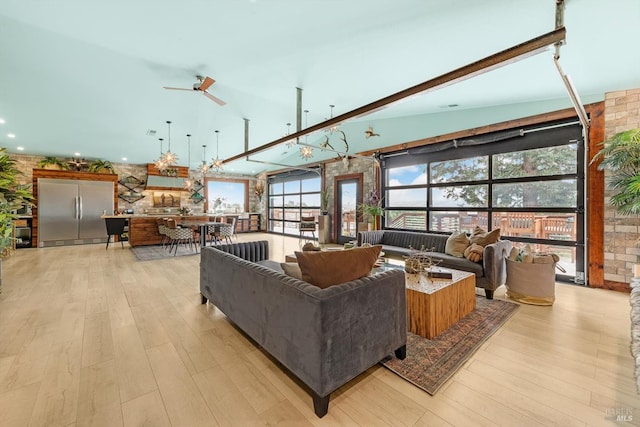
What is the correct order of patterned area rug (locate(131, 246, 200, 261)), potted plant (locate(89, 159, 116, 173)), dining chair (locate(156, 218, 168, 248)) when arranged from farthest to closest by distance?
1. potted plant (locate(89, 159, 116, 173))
2. dining chair (locate(156, 218, 168, 248))
3. patterned area rug (locate(131, 246, 200, 261))

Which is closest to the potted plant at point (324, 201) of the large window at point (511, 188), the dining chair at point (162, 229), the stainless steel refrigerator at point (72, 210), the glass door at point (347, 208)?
the glass door at point (347, 208)

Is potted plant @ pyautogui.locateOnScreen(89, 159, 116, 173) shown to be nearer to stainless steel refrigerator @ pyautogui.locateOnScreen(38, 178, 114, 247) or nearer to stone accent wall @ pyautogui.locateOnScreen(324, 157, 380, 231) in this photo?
stainless steel refrigerator @ pyautogui.locateOnScreen(38, 178, 114, 247)

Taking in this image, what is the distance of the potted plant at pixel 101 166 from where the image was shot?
793 cm

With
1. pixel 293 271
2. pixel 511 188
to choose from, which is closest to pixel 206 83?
pixel 293 271

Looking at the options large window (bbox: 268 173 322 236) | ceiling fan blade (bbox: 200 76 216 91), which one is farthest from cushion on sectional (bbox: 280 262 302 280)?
large window (bbox: 268 173 322 236)

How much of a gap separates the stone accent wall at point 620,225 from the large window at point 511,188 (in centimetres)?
29

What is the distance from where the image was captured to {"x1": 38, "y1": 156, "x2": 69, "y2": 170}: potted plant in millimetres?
7266

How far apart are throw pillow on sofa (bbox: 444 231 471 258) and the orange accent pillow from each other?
2.75m

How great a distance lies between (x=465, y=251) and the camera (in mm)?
3662

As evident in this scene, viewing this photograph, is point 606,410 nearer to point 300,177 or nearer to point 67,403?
point 67,403

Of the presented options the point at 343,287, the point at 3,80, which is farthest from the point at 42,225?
the point at 343,287

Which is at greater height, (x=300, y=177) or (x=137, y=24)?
(x=137, y=24)

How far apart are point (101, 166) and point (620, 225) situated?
1203 centimetres

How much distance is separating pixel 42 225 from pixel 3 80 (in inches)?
188
